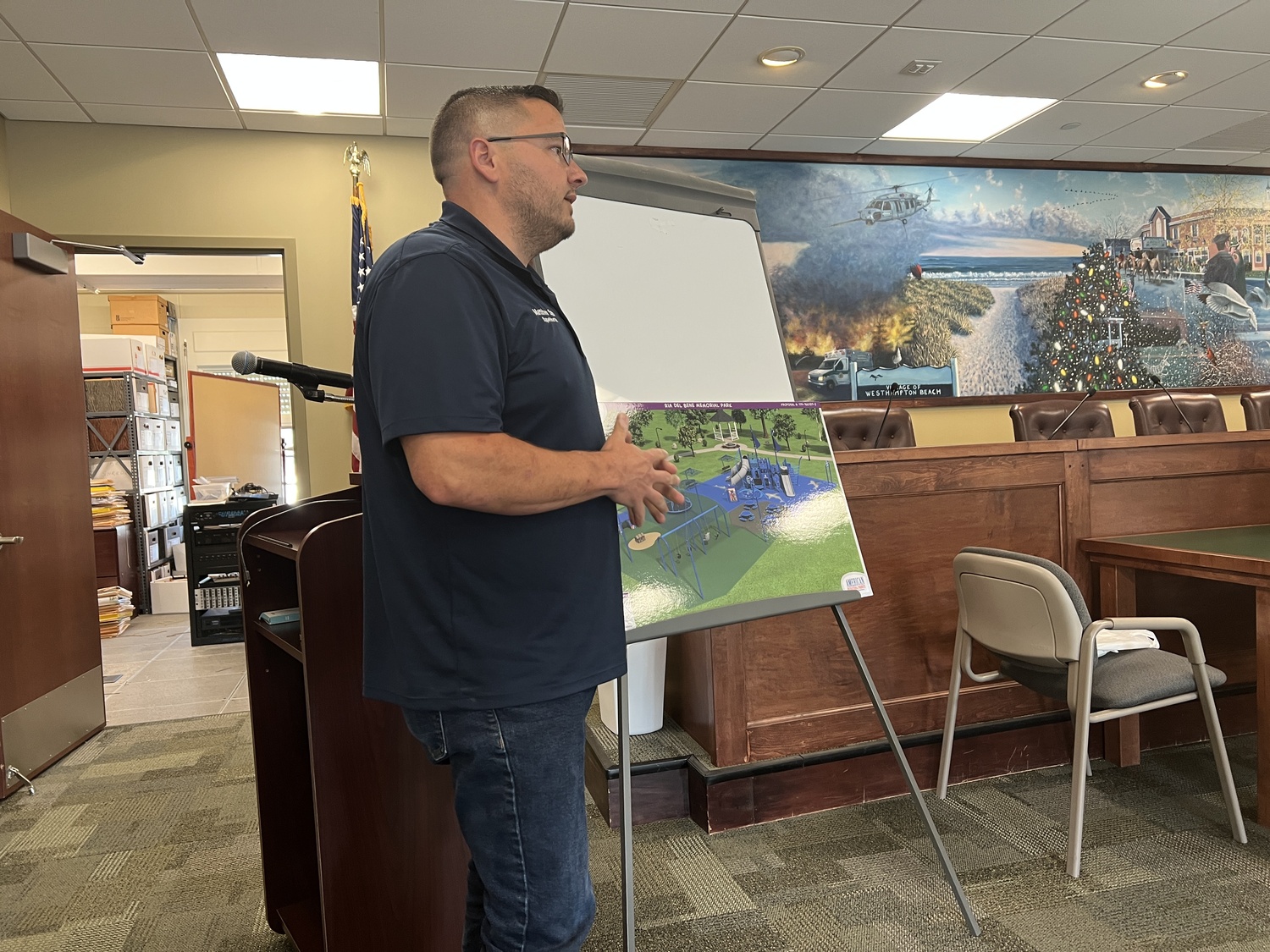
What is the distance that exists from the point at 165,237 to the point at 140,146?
19.2 inches

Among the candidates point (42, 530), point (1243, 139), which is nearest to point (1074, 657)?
point (42, 530)

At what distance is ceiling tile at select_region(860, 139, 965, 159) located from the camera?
5.43 metres

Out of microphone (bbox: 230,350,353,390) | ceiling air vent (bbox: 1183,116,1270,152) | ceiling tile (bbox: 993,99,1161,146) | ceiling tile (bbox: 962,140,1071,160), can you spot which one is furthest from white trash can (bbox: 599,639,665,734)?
ceiling air vent (bbox: 1183,116,1270,152)

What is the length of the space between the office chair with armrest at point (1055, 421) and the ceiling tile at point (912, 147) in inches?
79.1

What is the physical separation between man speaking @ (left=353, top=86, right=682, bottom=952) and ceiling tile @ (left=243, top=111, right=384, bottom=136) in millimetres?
3978

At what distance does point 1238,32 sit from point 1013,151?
1657 millimetres

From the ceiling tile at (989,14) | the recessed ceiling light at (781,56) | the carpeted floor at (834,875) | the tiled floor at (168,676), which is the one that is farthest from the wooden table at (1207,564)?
the tiled floor at (168,676)

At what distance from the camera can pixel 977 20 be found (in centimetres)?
384

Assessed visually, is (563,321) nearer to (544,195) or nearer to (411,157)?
(544,195)

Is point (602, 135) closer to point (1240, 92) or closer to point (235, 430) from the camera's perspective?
point (1240, 92)

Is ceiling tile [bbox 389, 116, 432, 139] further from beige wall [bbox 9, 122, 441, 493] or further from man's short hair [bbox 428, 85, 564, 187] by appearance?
man's short hair [bbox 428, 85, 564, 187]

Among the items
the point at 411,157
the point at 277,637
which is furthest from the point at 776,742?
the point at 411,157

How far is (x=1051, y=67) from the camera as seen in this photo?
14.4ft

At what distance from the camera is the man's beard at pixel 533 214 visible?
3.82ft
